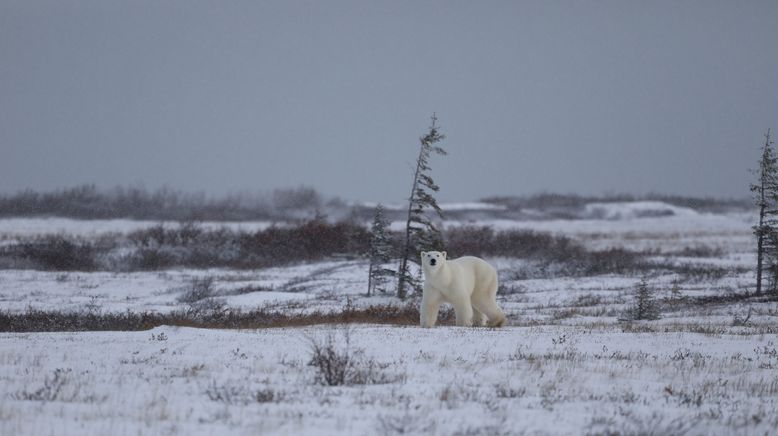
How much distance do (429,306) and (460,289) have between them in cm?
85

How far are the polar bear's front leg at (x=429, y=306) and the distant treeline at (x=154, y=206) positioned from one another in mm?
46500

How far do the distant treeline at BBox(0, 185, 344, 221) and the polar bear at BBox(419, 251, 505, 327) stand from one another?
45.8 metres

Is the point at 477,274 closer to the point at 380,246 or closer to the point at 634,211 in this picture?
the point at 380,246

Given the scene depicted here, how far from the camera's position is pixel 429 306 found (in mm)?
16562

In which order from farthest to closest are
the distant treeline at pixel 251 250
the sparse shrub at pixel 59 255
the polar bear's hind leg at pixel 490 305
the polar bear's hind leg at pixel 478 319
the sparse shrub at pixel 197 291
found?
the distant treeline at pixel 251 250, the sparse shrub at pixel 59 255, the sparse shrub at pixel 197 291, the polar bear's hind leg at pixel 478 319, the polar bear's hind leg at pixel 490 305

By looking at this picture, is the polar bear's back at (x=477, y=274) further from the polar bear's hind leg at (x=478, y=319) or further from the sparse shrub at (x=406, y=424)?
the sparse shrub at (x=406, y=424)

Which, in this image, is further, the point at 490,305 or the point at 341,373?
the point at 490,305

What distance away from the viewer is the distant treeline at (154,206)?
2756 inches

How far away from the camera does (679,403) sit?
27.3 ft

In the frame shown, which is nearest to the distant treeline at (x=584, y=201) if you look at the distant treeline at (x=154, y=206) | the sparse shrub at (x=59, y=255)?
the distant treeline at (x=154, y=206)

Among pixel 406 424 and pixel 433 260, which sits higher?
pixel 433 260

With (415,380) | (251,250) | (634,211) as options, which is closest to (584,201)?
(634,211)

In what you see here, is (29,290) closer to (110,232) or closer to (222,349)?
(222,349)

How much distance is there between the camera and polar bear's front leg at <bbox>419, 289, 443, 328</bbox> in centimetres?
1645
